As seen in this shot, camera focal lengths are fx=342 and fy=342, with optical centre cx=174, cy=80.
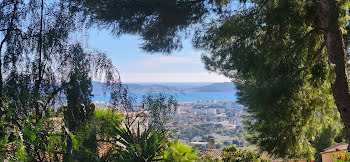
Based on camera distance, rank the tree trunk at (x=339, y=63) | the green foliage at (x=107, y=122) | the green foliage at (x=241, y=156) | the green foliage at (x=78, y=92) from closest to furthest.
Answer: the green foliage at (x=78, y=92) → the green foliage at (x=107, y=122) → the tree trunk at (x=339, y=63) → the green foliage at (x=241, y=156)

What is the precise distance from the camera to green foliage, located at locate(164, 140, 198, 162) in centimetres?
504

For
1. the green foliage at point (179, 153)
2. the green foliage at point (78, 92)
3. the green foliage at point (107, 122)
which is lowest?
the green foliage at point (179, 153)

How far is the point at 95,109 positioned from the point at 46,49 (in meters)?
1.14

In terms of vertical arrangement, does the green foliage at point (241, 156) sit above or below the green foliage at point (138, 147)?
below

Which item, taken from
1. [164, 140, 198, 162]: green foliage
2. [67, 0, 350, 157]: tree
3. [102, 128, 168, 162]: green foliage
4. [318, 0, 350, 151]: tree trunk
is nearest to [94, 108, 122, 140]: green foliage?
[102, 128, 168, 162]: green foliage

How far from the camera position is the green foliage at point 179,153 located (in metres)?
5.04

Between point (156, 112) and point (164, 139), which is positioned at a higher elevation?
point (156, 112)

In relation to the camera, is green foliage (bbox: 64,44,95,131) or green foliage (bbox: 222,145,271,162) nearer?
green foliage (bbox: 64,44,95,131)

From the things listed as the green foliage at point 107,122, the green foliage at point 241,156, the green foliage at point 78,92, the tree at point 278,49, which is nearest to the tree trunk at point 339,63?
the tree at point 278,49

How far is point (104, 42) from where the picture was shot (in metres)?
5.25

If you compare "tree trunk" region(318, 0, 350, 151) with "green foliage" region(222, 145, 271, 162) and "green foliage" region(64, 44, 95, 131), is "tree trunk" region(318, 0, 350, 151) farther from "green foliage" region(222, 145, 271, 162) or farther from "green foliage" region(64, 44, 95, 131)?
"green foliage" region(222, 145, 271, 162)

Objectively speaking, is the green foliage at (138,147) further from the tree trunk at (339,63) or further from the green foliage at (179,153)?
the tree trunk at (339,63)

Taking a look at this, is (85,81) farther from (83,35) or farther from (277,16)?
(277,16)

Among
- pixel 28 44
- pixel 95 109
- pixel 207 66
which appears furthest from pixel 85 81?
pixel 207 66
